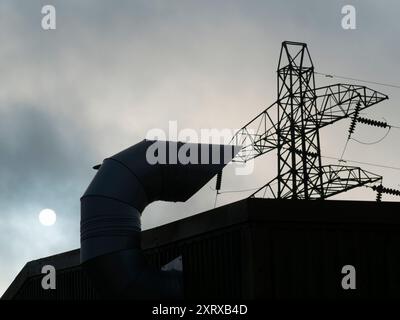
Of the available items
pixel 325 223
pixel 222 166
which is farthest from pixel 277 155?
pixel 325 223

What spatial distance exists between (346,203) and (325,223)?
61 centimetres

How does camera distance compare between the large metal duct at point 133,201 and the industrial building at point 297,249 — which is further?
the large metal duct at point 133,201

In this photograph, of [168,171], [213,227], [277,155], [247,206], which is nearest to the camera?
[247,206]

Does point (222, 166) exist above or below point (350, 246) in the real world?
above

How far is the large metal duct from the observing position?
18.0m

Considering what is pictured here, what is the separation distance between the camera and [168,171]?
1869 cm

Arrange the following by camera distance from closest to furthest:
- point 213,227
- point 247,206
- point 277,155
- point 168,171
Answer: point 247,206 < point 213,227 < point 168,171 < point 277,155

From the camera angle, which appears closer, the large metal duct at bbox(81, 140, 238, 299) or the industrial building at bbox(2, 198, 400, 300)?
the industrial building at bbox(2, 198, 400, 300)

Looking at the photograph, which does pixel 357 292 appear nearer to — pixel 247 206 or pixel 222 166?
pixel 247 206

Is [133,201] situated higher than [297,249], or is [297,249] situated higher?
[133,201]

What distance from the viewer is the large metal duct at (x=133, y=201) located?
59.2 feet

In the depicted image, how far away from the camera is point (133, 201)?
18531 mm
